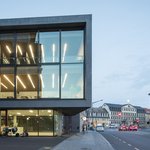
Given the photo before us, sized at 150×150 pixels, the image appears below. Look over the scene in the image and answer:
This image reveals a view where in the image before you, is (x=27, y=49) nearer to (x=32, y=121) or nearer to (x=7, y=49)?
(x=7, y=49)

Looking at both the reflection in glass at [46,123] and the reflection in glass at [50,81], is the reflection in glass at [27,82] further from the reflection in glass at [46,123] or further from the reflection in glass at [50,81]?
the reflection in glass at [46,123]

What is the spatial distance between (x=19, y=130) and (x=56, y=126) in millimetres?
4377

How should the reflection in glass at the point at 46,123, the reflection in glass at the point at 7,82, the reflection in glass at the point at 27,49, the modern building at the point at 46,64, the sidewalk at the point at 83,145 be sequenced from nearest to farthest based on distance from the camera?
the sidewalk at the point at 83,145
the modern building at the point at 46,64
the reflection in glass at the point at 27,49
the reflection in glass at the point at 7,82
the reflection in glass at the point at 46,123

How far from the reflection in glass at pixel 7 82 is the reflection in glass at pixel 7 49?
0.89m

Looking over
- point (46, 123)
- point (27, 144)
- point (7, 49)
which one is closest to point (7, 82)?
point (7, 49)

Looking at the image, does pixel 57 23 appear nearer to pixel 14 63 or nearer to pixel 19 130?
pixel 14 63

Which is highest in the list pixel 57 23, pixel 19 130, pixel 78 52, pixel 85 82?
pixel 57 23

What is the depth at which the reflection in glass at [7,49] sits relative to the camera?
4859 centimetres

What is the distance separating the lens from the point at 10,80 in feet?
160

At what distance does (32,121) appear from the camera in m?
51.0

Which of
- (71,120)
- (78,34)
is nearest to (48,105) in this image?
(78,34)

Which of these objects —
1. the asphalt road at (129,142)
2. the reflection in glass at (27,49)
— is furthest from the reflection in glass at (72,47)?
the asphalt road at (129,142)

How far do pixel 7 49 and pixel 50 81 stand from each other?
20.3 feet

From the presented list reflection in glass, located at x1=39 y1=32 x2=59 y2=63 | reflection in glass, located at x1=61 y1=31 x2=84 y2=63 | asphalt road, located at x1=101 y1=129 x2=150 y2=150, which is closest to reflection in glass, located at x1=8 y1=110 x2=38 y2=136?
reflection in glass, located at x1=39 y1=32 x2=59 y2=63
